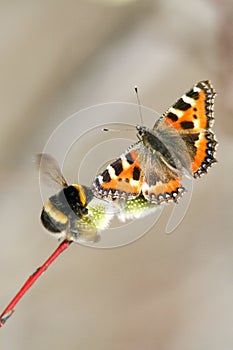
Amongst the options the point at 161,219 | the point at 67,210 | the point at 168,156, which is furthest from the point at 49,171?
the point at 161,219

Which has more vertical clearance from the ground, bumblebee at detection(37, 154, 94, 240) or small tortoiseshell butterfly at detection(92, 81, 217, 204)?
small tortoiseshell butterfly at detection(92, 81, 217, 204)

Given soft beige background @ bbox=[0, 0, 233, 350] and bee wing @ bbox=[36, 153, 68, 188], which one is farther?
soft beige background @ bbox=[0, 0, 233, 350]

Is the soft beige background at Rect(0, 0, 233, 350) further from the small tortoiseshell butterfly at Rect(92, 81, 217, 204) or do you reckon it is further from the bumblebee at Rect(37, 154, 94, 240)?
the bumblebee at Rect(37, 154, 94, 240)

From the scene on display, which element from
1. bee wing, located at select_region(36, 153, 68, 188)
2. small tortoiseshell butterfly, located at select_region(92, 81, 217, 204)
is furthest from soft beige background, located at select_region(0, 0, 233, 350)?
bee wing, located at select_region(36, 153, 68, 188)

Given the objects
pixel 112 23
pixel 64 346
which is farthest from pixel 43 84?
pixel 64 346

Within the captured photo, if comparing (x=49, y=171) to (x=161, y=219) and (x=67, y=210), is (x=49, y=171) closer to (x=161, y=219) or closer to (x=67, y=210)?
(x=67, y=210)
